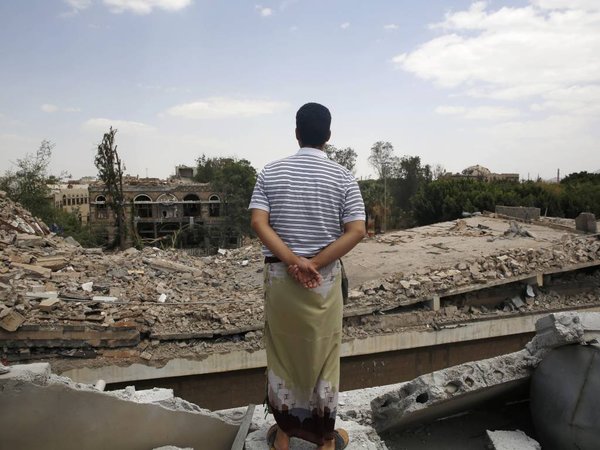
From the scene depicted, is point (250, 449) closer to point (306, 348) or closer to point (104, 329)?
point (306, 348)

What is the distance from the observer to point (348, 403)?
8.10 ft

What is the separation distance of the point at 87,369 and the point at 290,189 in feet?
19.1

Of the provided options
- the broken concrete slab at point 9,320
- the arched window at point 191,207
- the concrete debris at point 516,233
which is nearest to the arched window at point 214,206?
the arched window at point 191,207

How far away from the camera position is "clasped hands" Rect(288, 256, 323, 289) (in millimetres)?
1779

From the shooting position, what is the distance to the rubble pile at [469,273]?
8.04 meters

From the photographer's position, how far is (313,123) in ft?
6.30

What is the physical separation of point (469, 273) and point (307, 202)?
7489 mm

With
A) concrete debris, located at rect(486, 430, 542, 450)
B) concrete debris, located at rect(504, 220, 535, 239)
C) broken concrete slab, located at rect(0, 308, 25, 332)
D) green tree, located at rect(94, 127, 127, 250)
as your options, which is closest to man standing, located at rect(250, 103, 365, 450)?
concrete debris, located at rect(486, 430, 542, 450)

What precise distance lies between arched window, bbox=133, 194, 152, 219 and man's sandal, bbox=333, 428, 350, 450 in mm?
29254

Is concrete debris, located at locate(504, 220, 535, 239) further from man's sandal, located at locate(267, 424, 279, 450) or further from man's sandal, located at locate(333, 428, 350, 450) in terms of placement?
man's sandal, located at locate(267, 424, 279, 450)

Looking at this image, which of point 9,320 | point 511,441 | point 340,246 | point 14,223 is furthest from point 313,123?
point 14,223

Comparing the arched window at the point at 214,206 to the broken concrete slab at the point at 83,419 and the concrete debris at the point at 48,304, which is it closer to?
the concrete debris at the point at 48,304

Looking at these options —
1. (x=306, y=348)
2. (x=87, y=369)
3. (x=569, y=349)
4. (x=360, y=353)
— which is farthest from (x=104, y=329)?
(x=569, y=349)

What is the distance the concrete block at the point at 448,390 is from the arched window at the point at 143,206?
96.0 feet
